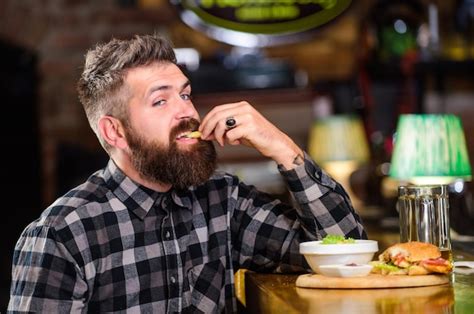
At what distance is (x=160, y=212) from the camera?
2.46m

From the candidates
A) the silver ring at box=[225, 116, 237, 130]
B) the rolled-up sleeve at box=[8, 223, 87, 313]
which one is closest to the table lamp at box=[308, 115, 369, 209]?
the silver ring at box=[225, 116, 237, 130]

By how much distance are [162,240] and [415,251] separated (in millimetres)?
549

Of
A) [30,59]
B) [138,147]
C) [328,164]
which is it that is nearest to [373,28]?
[328,164]

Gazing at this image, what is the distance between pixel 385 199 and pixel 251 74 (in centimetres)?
149

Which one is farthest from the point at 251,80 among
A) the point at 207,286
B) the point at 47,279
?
the point at 47,279

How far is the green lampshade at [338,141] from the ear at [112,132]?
3187 mm

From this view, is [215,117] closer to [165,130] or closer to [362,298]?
[165,130]

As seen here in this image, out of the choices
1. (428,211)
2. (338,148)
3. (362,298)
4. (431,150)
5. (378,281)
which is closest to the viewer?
(362,298)

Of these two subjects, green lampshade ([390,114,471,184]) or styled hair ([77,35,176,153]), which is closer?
styled hair ([77,35,176,153])

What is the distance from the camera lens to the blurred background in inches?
224

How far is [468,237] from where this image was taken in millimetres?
3215

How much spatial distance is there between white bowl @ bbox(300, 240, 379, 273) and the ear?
21.5 inches

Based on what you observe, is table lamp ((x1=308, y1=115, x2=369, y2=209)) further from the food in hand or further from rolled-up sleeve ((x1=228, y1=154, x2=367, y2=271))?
the food in hand

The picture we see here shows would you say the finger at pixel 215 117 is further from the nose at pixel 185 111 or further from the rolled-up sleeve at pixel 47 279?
the rolled-up sleeve at pixel 47 279
